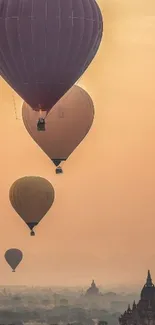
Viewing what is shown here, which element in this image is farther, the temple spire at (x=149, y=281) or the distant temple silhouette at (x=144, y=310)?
the distant temple silhouette at (x=144, y=310)

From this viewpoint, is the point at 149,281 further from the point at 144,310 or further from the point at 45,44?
the point at 45,44

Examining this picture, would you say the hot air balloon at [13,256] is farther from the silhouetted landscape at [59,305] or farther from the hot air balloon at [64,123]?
the hot air balloon at [64,123]

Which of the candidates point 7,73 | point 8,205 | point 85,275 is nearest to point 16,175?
point 8,205

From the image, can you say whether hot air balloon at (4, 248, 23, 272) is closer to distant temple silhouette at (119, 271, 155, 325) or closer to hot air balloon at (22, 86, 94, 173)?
distant temple silhouette at (119, 271, 155, 325)

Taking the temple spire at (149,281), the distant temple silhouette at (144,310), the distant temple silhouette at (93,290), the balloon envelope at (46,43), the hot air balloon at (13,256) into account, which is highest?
the balloon envelope at (46,43)

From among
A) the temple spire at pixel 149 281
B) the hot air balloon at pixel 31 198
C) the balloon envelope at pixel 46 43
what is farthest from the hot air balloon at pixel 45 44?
the temple spire at pixel 149 281

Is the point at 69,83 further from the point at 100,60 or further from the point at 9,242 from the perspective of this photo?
the point at 9,242
